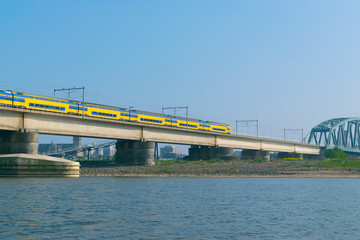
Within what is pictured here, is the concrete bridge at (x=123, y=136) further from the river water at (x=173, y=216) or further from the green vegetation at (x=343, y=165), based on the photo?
the green vegetation at (x=343, y=165)

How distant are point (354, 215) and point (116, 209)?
50.7 feet

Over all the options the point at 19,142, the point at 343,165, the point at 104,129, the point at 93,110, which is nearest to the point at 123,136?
the point at 104,129

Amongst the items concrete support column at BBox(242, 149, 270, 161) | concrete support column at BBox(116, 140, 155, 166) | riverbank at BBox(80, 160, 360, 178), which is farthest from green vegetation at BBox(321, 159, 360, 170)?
concrete support column at BBox(242, 149, 270, 161)

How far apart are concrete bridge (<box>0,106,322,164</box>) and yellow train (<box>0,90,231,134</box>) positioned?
165 centimetres

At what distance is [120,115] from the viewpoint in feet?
281

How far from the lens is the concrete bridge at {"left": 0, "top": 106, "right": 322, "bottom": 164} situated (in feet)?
207

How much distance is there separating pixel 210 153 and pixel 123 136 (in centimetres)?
3795

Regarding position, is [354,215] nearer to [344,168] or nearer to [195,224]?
[195,224]

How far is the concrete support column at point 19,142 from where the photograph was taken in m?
62.8

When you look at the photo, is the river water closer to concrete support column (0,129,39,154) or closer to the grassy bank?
concrete support column (0,129,39,154)

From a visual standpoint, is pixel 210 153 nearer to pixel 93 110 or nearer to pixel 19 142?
pixel 93 110

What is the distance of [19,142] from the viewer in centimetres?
6284

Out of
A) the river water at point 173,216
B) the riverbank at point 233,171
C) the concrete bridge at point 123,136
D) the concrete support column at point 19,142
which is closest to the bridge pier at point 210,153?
the concrete bridge at point 123,136

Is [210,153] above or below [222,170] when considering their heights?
above
